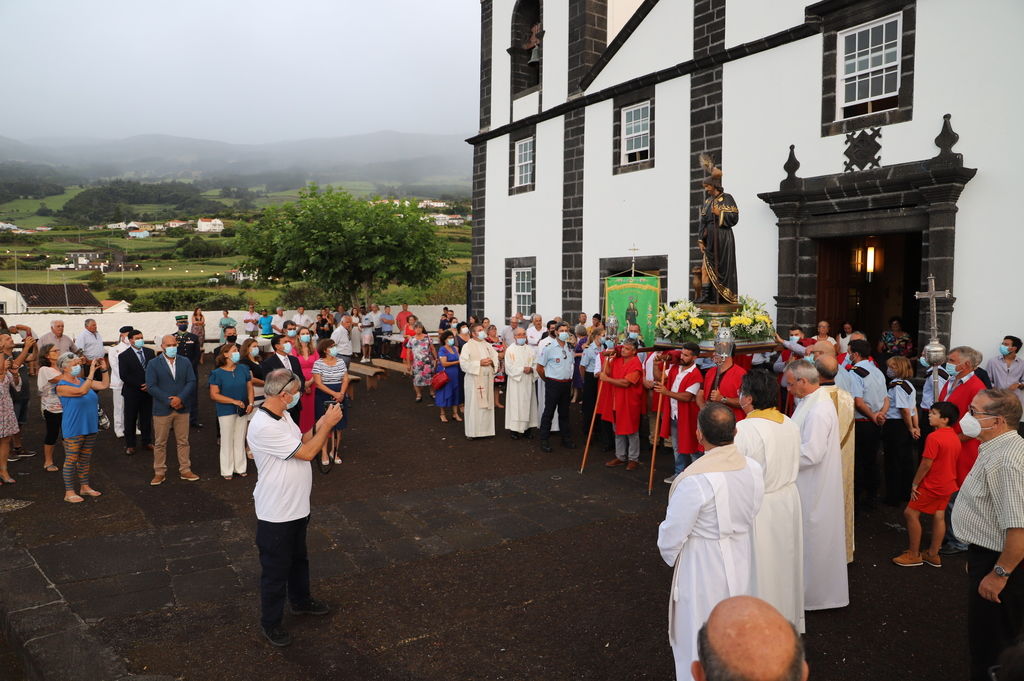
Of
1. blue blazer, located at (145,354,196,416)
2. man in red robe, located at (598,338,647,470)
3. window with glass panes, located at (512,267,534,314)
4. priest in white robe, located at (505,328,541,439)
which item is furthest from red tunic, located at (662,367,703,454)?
window with glass panes, located at (512,267,534,314)

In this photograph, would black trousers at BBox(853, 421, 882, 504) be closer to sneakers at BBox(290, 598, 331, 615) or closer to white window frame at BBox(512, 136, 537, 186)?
sneakers at BBox(290, 598, 331, 615)

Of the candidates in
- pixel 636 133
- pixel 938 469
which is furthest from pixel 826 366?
pixel 636 133

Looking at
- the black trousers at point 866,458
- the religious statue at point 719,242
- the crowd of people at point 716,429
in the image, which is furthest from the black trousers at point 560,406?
the black trousers at point 866,458

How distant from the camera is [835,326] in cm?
1324

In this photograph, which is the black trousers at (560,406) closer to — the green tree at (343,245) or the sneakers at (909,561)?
the sneakers at (909,561)

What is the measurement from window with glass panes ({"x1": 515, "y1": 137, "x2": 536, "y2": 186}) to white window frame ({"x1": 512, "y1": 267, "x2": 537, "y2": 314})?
2353 mm

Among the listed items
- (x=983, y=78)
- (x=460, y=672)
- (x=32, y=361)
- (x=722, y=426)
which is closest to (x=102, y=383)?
(x=460, y=672)

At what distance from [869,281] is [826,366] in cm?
937

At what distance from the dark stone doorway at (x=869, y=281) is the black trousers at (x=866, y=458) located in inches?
204

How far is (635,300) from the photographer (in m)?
15.3

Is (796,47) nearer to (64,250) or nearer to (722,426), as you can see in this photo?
(722,426)

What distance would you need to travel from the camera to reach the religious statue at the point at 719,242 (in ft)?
28.4

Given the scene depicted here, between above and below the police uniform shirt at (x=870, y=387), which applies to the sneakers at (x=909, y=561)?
below

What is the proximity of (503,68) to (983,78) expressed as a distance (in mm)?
12422
